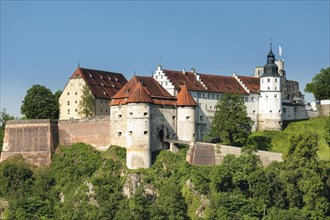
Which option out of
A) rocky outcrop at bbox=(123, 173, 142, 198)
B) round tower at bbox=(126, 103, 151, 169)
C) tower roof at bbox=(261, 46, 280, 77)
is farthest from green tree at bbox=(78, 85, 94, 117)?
tower roof at bbox=(261, 46, 280, 77)

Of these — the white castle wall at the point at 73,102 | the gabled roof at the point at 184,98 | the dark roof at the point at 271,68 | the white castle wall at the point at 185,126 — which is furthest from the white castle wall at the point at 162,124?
the dark roof at the point at 271,68

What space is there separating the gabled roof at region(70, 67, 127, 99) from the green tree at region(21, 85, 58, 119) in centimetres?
437

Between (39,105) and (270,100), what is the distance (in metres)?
27.9

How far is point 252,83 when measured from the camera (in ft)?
351

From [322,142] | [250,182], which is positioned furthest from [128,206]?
[322,142]

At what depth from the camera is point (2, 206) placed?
292 ft

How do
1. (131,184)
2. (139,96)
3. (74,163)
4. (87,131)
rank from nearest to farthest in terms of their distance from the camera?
(131,184) < (139,96) < (74,163) < (87,131)

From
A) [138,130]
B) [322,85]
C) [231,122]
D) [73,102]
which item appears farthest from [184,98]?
[322,85]

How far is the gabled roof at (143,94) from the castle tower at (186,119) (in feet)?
3.74

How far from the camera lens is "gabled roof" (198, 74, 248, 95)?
4009 inches

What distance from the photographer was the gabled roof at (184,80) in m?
97.4

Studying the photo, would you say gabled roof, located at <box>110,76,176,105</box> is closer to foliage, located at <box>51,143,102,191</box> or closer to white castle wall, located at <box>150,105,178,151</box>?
white castle wall, located at <box>150,105,178,151</box>

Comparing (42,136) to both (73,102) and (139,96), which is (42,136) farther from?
(139,96)

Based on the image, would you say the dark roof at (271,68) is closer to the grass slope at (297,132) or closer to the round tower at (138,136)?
the grass slope at (297,132)
